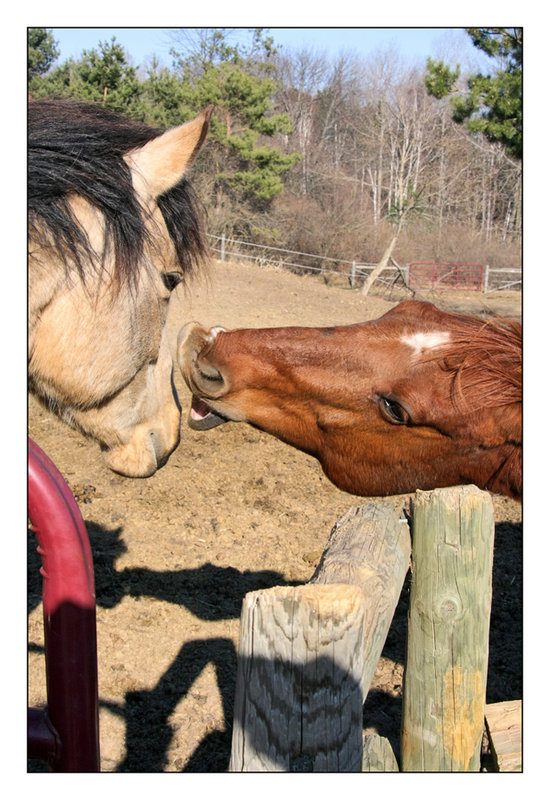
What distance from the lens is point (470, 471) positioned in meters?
2.62

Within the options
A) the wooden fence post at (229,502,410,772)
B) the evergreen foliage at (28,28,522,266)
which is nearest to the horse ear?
the wooden fence post at (229,502,410,772)

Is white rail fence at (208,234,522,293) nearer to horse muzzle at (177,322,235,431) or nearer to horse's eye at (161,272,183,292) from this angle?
horse muzzle at (177,322,235,431)

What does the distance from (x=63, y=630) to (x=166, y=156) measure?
172 centimetres

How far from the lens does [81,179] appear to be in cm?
212

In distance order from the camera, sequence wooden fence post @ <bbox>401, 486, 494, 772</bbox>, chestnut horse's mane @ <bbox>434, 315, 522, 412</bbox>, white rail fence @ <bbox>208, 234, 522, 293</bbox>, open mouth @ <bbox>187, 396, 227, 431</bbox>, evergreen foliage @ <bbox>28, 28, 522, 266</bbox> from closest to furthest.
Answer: wooden fence post @ <bbox>401, 486, 494, 772</bbox>
chestnut horse's mane @ <bbox>434, 315, 522, 412</bbox>
open mouth @ <bbox>187, 396, 227, 431</bbox>
evergreen foliage @ <bbox>28, 28, 522, 266</bbox>
white rail fence @ <bbox>208, 234, 522, 293</bbox>

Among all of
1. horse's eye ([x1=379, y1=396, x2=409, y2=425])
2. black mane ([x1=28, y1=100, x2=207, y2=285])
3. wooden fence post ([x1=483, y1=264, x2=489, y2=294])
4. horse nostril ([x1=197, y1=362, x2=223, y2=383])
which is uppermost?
wooden fence post ([x1=483, y1=264, x2=489, y2=294])

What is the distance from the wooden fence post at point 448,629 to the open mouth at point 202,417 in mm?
1101

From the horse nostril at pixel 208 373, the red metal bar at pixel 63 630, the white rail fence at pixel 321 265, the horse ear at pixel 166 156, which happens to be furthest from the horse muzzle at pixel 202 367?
the white rail fence at pixel 321 265

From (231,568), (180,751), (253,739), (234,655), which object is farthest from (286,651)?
(231,568)

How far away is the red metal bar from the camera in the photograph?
1229mm

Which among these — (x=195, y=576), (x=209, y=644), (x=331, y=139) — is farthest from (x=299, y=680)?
(x=331, y=139)

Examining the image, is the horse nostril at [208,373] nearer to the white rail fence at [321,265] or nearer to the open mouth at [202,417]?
the open mouth at [202,417]

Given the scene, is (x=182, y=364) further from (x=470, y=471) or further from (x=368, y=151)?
(x=368, y=151)

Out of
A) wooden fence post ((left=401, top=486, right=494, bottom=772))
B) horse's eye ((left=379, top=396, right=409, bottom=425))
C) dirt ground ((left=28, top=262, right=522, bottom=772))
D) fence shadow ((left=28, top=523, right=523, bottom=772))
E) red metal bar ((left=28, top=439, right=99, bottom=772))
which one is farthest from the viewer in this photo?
dirt ground ((left=28, top=262, right=522, bottom=772))
